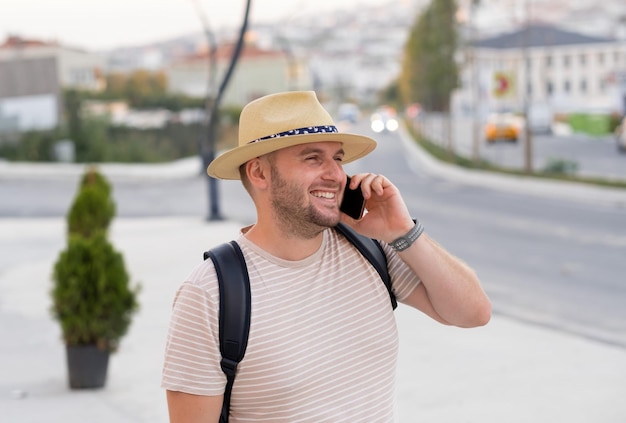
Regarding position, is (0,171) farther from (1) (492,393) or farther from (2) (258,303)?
(2) (258,303)

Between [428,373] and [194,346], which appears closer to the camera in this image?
[194,346]

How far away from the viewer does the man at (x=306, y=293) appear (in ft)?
9.13

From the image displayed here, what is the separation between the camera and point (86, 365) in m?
7.88

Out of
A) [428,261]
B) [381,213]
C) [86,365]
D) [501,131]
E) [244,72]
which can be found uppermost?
[381,213]

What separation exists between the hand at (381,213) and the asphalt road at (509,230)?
6554 mm

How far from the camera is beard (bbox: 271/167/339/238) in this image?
2922 millimetres

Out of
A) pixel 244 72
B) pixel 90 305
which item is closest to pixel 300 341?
pixel 90 305

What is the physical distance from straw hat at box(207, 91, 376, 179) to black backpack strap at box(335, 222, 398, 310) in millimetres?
251

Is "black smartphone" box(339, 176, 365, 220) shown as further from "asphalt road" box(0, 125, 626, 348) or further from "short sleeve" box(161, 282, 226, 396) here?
"asphalt road" box(0, 125, 626, 348)

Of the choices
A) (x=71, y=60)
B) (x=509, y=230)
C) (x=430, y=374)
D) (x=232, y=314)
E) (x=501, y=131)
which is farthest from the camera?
(x=71, y=60)

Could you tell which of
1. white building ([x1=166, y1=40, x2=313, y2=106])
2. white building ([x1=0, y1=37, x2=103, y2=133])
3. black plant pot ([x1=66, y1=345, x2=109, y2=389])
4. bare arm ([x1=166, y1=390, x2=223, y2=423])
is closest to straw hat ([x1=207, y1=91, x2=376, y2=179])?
bare arm ([x1=166, y1=390, x2=223, y2=423])

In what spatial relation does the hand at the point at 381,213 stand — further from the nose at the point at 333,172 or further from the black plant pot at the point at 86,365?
the black plant pot at the point at 86,365

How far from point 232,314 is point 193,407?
10.1 inches

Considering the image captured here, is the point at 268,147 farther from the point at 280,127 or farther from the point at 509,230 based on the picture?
the point at 509,230
